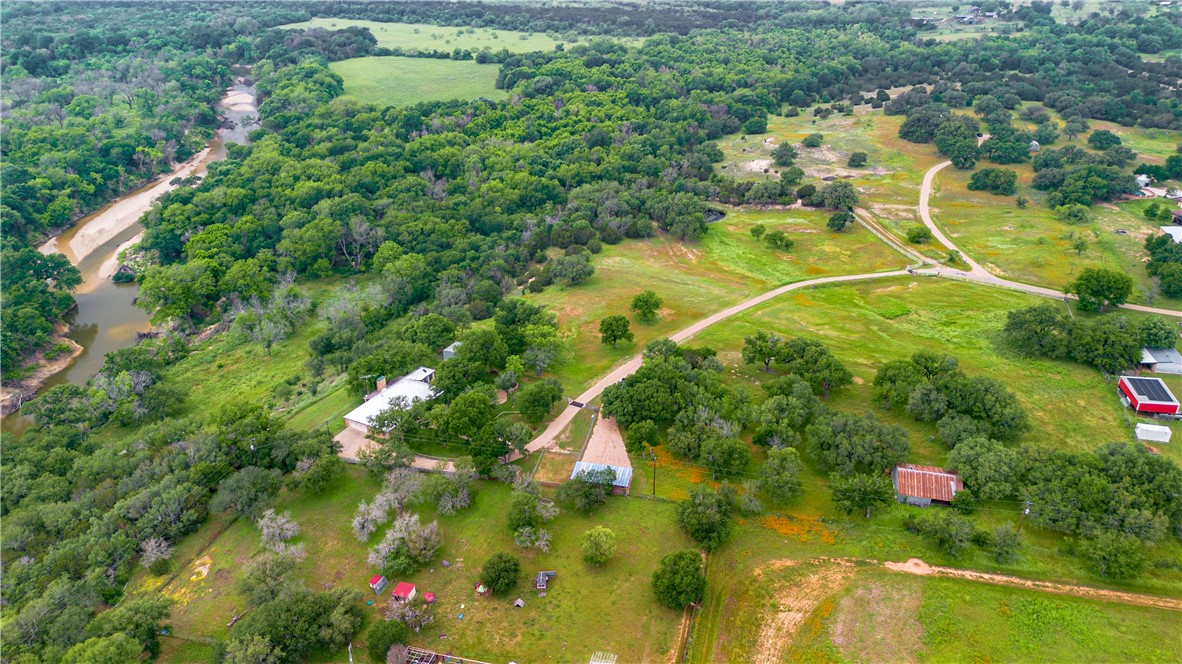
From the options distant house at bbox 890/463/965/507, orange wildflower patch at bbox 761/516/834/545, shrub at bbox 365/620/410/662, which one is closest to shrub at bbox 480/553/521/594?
shrub at bbox 365/620/410/662

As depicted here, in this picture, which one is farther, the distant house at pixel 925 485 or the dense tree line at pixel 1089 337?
the dense tree line at pixel 1089 337

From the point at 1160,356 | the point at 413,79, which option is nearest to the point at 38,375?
the point at 413,79

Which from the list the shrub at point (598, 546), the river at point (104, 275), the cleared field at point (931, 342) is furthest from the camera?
the river at point (104, 275)

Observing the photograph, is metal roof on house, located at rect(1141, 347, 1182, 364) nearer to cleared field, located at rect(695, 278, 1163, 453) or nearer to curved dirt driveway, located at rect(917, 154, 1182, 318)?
cleared field, located at rect(695, 278, 1163, 453)

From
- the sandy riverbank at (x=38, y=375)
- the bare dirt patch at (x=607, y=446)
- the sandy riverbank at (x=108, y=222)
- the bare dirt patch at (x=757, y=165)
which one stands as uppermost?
the bare dirt patch at (x=757, y=165)

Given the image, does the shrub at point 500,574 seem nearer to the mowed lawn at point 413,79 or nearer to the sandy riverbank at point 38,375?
the sandy riverbank at point 38,375

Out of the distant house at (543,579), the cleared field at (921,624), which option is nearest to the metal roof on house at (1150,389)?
the cleared field at (921,624)
